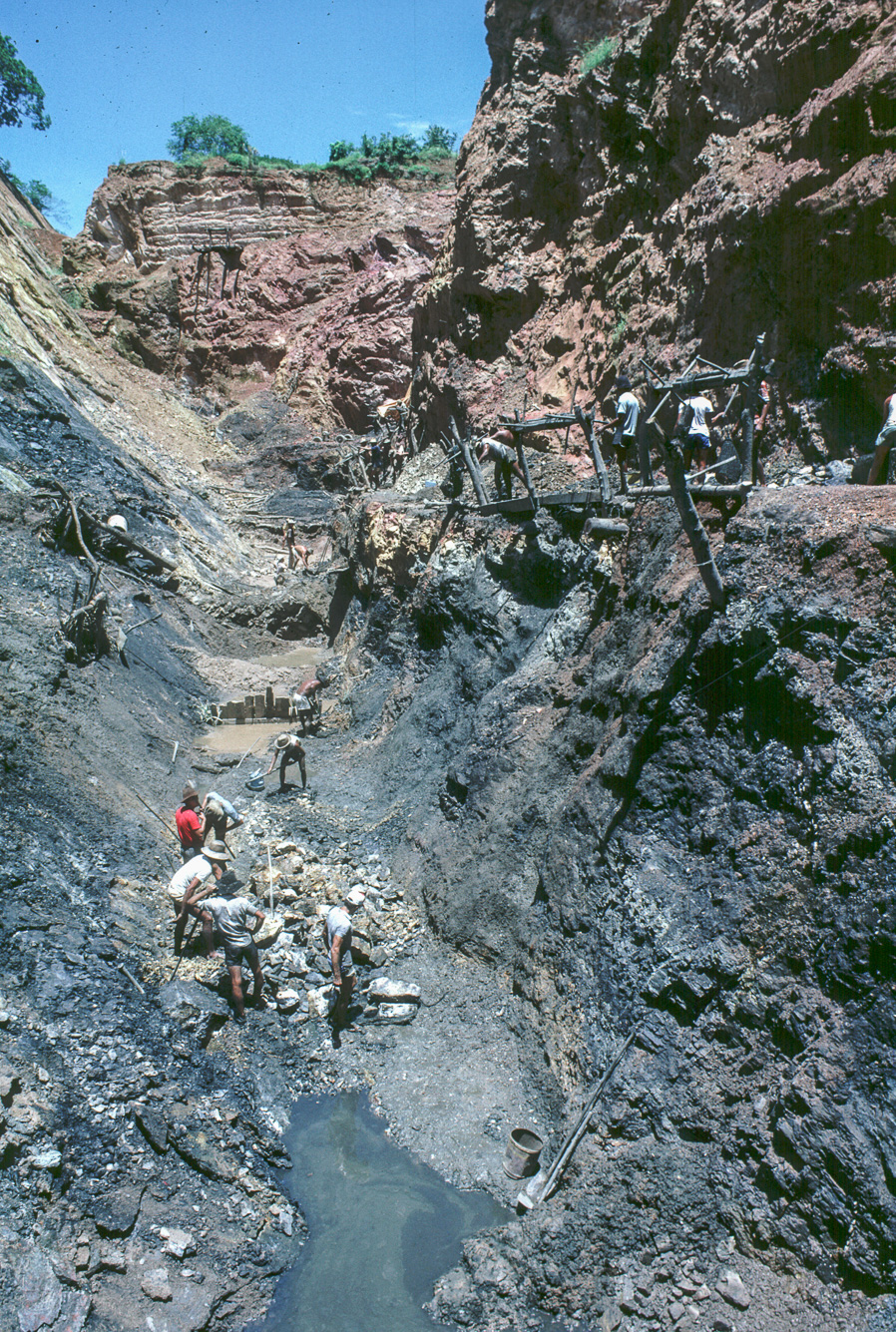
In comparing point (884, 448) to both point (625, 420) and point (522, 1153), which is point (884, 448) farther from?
point (522, 1153)

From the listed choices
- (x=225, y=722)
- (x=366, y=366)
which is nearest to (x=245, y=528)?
(x=366, y=366)

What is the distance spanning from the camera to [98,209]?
110 ft

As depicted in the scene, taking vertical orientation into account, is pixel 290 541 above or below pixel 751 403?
below

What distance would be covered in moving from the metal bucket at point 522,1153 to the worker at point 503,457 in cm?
787

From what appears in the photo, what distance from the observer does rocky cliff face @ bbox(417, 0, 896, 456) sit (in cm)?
769

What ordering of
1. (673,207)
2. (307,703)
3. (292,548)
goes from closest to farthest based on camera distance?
(673,207)
(307,703)
(292,548)

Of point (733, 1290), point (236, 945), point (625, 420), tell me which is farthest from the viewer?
point (625, 420)

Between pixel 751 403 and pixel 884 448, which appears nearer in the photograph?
pixel 884 448

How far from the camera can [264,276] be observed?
3216cm

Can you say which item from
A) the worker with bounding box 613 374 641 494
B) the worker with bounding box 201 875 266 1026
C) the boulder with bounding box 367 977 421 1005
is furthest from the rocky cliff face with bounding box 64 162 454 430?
the boulder with bounding box 367 977 421 1005

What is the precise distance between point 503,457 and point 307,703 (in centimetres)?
566

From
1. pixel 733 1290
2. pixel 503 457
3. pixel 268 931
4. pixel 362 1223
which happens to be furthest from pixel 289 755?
pixel 733 1290

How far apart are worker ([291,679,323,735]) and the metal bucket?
354 inches

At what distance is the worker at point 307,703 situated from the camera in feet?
44.9
